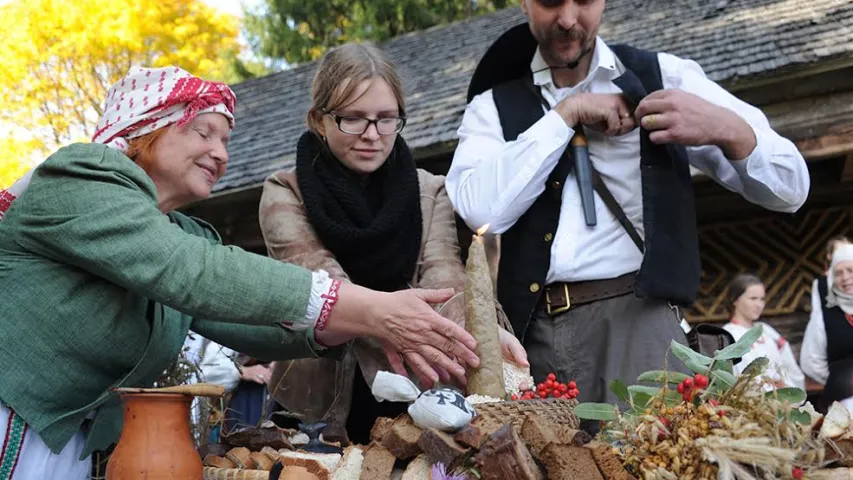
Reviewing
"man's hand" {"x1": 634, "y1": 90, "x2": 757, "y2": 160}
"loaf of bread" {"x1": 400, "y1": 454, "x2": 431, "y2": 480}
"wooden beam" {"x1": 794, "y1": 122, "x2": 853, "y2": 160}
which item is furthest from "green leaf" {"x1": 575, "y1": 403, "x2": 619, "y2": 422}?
"wooden beam" {"x1": 794, "y1": 122, "x2": 853, "y2": 160}

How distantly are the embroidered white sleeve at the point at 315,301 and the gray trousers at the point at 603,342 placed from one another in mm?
857

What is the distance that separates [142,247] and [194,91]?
1.76ft

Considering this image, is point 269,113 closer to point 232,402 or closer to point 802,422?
point 232,402

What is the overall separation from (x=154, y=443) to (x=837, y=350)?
5.39 meters

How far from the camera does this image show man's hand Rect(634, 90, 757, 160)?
2.24 meters

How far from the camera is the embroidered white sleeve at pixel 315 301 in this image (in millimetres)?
1782

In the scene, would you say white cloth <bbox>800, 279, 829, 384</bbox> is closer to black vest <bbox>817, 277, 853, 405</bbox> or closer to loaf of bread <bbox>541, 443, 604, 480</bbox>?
black vest <bbox>817, 277, 853, 405</bbox>

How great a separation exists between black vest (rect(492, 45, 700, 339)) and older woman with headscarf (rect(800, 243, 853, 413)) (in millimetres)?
3735

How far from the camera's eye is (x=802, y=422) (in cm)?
144

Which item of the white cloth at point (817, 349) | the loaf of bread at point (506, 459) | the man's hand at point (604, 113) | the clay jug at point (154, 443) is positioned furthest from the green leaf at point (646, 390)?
the white cloth at point (817, 349)

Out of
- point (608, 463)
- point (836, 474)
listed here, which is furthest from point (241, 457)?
point (836, 474)

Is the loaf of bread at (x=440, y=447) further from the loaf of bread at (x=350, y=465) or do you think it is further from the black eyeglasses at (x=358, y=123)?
the black eyeglasses at (x=358, y=123)

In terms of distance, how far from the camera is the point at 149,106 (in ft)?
6.66

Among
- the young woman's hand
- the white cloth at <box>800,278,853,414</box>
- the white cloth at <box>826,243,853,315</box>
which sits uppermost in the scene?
the young woman's hand
